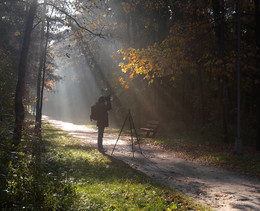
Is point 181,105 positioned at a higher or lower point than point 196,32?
lower

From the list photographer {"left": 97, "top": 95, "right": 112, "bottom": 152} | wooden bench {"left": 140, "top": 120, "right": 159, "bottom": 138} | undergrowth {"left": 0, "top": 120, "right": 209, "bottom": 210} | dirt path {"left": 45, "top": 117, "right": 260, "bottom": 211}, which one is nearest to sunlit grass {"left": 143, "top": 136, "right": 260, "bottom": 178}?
dirt path {"left": 45, "top": 117, "right": 260, "bottom": 211}

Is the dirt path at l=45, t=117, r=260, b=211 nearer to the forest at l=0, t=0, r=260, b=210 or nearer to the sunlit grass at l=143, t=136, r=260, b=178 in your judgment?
the sunlit grass at l=143, t=136, r=260, b=178

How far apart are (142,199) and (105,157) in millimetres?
4922

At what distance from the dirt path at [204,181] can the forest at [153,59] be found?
2.92 m

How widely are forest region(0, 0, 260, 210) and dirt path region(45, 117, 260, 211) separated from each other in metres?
2.92

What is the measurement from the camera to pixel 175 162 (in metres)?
10.1

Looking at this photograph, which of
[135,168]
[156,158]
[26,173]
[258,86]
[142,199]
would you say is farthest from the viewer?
[258,86]

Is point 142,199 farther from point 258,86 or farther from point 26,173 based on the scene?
point 258,86

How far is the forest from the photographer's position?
29.5 ft

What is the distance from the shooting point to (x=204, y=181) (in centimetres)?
739

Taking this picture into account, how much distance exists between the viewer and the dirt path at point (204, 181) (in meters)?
5.69

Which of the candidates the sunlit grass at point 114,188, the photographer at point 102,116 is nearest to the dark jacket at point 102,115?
the photographer at point 102,116

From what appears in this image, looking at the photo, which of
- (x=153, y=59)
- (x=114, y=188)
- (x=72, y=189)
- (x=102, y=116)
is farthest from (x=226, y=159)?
(x=72, y=189)

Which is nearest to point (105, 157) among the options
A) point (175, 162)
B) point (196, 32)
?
point (175, 162)
